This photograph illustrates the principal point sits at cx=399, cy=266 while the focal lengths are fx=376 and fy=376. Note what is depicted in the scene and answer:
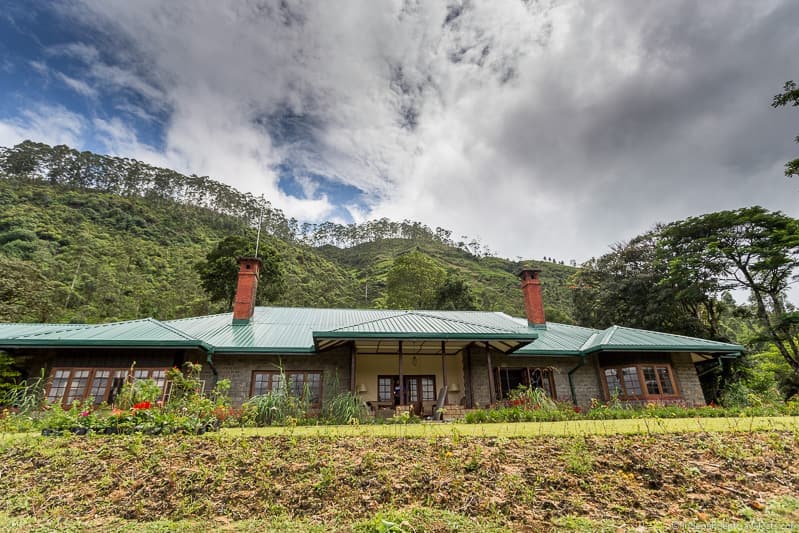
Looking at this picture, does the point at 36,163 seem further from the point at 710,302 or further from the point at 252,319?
the point at 710,302

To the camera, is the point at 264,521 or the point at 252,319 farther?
the point at 252,319

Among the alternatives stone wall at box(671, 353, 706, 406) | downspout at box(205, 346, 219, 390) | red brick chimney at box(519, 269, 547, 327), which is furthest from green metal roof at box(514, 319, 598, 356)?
downspout at box(205, 346, 219, 390)

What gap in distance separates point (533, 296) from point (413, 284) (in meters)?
19.5

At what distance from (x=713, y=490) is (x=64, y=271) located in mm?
40845

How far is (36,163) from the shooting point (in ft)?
168

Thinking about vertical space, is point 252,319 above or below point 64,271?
below

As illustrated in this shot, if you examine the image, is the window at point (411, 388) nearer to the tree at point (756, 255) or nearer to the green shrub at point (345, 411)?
the green shrub at point (345, 411)

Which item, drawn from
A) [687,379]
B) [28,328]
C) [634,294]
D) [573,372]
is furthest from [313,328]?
[634,294]

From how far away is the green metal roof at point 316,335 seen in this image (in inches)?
408

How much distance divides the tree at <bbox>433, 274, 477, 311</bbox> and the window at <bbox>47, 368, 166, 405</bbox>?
25.2 metres

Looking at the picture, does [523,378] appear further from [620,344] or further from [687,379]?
[687,379]

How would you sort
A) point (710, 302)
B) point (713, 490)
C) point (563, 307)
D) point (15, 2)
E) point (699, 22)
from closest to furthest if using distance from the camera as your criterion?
point (713, 490) < point (15, 2) < point (699, 22) < point (710, 302) < point (563, 307)

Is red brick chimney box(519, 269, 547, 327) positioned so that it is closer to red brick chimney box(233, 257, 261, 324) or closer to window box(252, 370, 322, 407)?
window box(252, 370, 322, 407)

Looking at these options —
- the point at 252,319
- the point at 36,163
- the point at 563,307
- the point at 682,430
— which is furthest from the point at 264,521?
the point at 36,163
